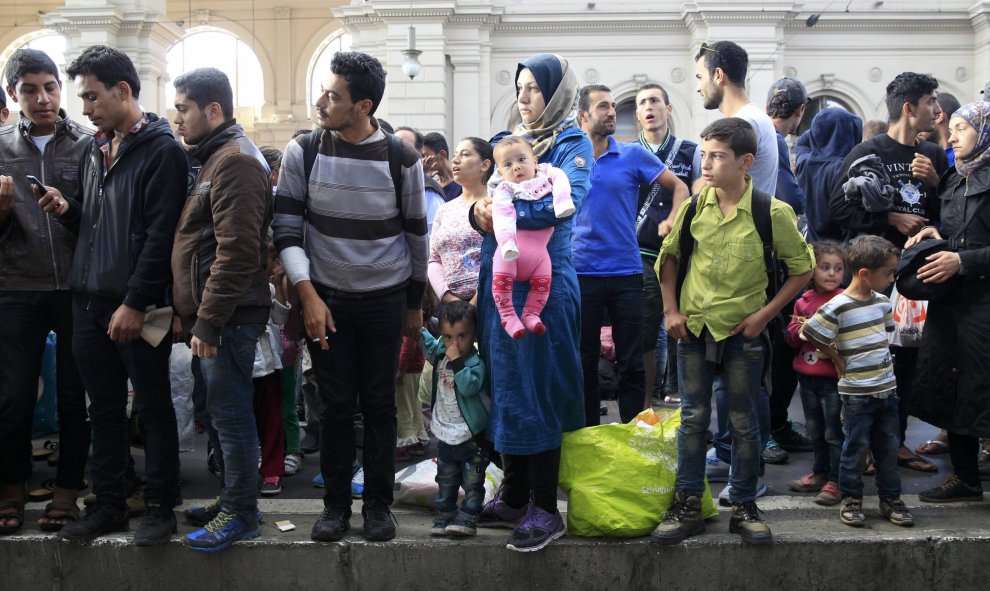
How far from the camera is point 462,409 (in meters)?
4.31

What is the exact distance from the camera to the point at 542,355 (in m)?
4.09

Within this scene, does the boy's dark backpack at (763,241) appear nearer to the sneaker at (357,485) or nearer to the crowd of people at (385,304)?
the crowd of people at (385,304)

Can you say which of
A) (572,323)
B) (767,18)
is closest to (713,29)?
(767,18)

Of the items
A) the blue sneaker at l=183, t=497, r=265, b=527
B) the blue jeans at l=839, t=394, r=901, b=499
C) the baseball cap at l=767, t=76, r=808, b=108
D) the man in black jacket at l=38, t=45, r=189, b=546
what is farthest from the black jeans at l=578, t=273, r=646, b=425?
the man in black jacket at l=38, t=45, r=189, b=546

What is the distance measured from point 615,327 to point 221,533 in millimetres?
2369

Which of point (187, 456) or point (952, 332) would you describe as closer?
point (952, 332)

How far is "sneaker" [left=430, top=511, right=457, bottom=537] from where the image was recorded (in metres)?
4.25

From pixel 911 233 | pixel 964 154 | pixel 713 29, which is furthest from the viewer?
pixel 713 29

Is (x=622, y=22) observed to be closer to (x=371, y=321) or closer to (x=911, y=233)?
(x=911, y=233)

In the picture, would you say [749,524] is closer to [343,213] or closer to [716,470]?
[716,470]

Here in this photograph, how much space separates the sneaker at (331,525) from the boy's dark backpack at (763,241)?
1922mm

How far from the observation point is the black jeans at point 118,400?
14.0 ft

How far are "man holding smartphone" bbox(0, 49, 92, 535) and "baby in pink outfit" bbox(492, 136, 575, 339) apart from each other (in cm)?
226

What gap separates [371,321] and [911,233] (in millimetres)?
3162
